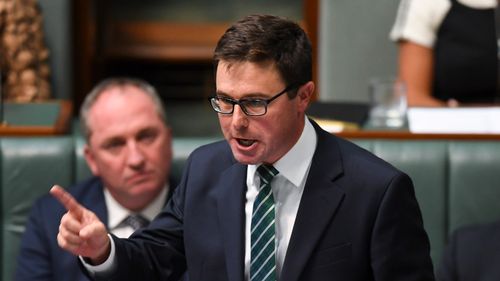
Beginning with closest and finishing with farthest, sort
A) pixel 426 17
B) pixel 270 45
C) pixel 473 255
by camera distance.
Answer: pixel 270 45
pixel 473 255
pixel 426 17

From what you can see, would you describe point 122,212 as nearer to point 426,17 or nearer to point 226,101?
point 226,101

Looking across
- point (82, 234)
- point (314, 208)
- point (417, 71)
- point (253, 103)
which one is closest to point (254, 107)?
point (253, 103)

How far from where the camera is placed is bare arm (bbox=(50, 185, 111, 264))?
64.4 inches

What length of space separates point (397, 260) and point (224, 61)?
1.40ft

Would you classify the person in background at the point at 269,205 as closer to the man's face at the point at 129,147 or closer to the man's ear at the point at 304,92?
the man's ear at the point at 304,92

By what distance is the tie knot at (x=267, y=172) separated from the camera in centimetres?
176

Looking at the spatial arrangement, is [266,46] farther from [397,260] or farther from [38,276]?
[38,276]

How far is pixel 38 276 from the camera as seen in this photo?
2.56 m

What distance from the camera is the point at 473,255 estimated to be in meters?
2.32

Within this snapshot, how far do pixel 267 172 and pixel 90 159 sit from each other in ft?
3.31

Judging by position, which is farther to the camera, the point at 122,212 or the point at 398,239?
the point at 122,212

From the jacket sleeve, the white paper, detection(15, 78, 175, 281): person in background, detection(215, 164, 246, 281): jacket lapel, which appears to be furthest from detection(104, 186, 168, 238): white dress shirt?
the jacket sleeve

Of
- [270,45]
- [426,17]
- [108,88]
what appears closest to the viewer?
[270,45]

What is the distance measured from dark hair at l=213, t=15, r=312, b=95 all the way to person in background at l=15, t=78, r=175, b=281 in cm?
99
